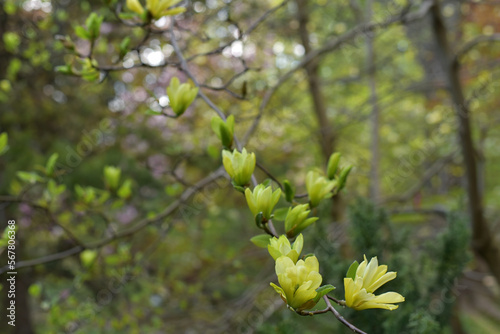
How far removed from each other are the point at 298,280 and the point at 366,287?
10 cm

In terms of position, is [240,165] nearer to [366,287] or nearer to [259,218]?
[259,218]

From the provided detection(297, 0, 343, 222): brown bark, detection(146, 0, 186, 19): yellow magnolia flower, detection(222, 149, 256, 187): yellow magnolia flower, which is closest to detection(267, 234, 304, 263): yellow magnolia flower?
detection(222, 149, 256, 187): yellow magnolia flower

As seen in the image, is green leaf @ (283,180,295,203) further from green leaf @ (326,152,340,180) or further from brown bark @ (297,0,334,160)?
brown bark @ (297,0,334,160)

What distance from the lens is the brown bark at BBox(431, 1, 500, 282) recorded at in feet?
5.10

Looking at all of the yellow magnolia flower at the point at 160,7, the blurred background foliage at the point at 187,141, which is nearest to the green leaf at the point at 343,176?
the yellow magnolia flower at the point at 160,7

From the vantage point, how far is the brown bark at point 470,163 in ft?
5.10

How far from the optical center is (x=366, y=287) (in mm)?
487

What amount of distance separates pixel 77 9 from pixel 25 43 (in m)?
0.59

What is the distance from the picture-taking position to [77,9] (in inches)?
128

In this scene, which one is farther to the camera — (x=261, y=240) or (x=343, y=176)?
(x=343, y=176)

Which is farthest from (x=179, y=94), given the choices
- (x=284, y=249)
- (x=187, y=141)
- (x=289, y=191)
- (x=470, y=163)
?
(x=187, y=141)

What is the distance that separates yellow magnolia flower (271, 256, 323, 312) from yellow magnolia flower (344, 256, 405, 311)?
0.14ft

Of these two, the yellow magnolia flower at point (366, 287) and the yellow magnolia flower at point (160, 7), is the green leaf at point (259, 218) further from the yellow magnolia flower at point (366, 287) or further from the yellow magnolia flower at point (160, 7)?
the yellow magnolia flower at point (160, 7)

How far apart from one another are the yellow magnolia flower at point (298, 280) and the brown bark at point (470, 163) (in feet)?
4.39
